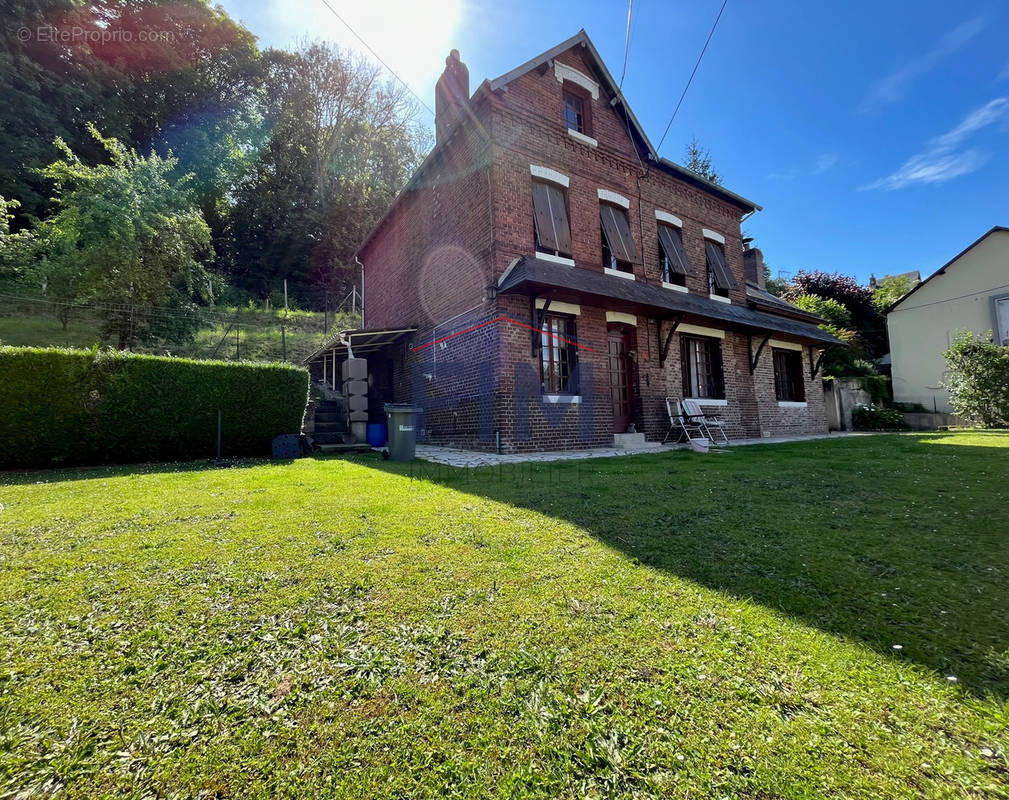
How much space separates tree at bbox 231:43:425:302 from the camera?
87.0ft

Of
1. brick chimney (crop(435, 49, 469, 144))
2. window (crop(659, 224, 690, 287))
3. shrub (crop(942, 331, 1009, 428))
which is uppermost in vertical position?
brick chimney (crop(435, 49, 469, 144))

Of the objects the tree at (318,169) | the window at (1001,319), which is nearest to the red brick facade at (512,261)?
the window at (1001,319)

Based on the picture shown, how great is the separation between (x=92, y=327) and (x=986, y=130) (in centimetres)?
3043

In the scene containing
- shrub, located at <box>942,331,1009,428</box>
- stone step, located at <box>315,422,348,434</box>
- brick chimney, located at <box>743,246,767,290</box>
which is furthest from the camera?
brick chimney, located at <box>743,246,767,290</box>

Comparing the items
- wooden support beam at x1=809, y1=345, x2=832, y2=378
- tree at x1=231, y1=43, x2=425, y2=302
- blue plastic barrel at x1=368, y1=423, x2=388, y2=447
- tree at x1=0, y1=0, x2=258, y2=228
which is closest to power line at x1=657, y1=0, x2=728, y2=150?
wooden support beam at x1=809, y1=345, x2=832, y2=378

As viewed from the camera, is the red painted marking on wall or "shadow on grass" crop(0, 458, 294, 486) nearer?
"shadow on grass" crop(0, 458, 294, 486)

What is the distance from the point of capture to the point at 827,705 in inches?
52.4

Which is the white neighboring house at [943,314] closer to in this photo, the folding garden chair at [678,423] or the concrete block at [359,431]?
the folding garden chair at [678,423]

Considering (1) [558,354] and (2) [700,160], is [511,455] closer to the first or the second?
(1) [558,354]

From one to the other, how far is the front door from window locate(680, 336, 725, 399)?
1.86 metres

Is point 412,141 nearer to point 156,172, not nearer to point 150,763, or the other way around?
point 156,172

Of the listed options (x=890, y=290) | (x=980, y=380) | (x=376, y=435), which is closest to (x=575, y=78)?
(x=376, y=435)

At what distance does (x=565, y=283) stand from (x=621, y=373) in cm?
311

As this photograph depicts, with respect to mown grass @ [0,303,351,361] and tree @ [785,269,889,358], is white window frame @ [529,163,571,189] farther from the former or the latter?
tree @ [785,269,889,358]
